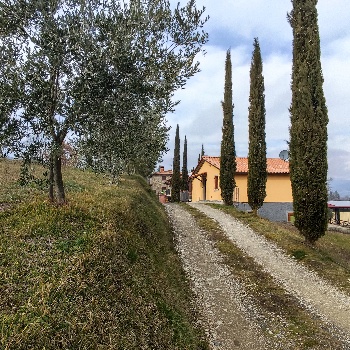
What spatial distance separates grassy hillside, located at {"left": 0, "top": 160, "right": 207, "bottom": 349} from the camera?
3736mm

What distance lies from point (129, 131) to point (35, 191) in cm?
488

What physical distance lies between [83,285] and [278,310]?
17.0 ft

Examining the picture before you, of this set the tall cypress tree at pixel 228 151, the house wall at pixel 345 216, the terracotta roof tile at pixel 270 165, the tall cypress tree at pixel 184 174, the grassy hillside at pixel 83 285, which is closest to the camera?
the grassy hillside at pixel 83 285

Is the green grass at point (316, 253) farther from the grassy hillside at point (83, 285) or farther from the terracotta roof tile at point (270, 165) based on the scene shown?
the terracotta roof tile at point (270, 165)

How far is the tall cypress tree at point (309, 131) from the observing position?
11.9m

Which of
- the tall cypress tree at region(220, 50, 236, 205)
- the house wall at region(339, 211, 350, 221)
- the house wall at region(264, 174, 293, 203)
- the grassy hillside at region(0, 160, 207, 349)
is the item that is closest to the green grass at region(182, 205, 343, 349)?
the grassy hillside at region(0, 160, 207, 349)

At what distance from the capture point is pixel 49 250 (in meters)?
5.55

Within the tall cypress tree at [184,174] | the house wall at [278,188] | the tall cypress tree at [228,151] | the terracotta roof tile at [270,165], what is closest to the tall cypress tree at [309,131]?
the tall cypress tree at [228,151]

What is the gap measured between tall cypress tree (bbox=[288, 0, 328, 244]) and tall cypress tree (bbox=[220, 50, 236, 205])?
35.7ft

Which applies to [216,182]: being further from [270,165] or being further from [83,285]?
[83,285]

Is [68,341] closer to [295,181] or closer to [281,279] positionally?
[281,279]

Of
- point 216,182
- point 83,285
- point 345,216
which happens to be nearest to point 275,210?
point 216,182

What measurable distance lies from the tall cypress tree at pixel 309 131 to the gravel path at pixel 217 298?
4.59m

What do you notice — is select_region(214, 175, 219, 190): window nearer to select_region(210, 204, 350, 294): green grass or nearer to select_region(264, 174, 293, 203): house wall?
select_region(264, 174, 293, 203): house wall
